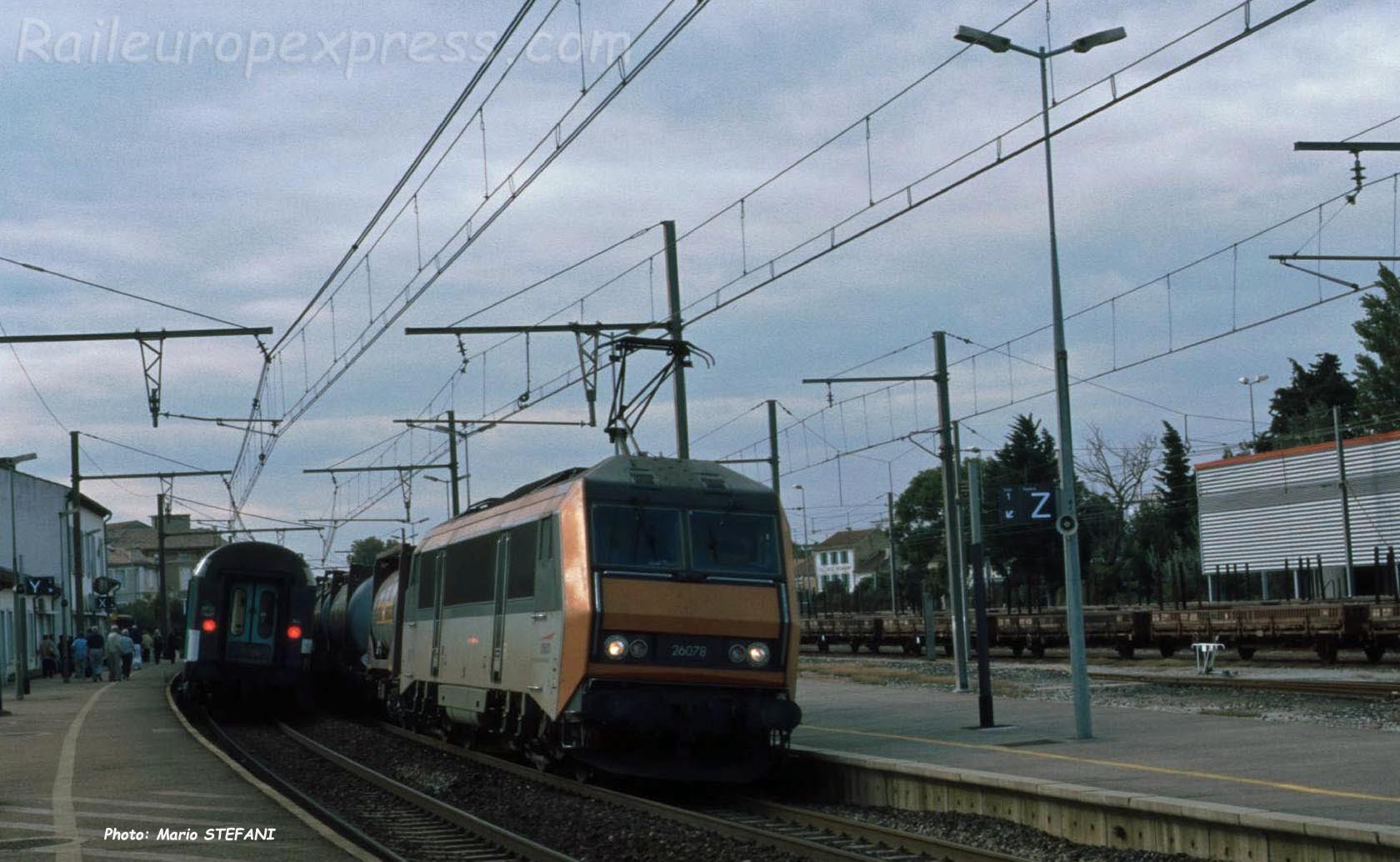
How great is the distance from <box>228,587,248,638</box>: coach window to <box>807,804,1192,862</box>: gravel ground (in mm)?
17077

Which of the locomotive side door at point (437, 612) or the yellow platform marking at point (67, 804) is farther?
the locomotive side door at point (437, 612)

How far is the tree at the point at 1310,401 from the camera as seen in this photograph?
284 ft

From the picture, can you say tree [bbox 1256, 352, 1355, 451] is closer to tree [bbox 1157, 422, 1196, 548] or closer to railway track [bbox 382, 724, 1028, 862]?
→ tree [bbox 1157, 422, 1196, 548]

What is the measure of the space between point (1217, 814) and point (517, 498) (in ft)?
32.9

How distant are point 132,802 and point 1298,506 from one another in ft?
166

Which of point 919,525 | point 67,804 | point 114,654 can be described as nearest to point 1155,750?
point 67,804

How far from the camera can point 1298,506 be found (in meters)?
57.1

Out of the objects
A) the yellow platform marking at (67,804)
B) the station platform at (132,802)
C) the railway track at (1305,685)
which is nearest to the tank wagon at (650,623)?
the station platform at (132,802)

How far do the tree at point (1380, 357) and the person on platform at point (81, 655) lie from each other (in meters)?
60.0

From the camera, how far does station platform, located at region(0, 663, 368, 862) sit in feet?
36.5

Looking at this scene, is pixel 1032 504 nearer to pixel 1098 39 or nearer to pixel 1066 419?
pixel 1066 419

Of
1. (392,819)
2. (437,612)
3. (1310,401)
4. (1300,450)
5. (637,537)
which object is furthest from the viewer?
(1310,401)

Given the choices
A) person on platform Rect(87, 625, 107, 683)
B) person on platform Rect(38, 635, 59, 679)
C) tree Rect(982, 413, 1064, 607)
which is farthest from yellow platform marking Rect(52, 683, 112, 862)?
tree Rect(982, 413, 1064, 607)

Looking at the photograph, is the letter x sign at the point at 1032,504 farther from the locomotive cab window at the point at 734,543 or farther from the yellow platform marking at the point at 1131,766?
the locomotive cab window at the point at 734,543
